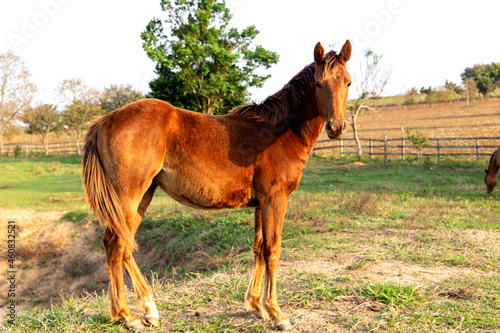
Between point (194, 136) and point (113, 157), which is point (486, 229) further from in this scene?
point (113, 157)

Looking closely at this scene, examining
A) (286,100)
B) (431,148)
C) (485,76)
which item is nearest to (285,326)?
(286,100)

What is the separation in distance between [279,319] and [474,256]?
309 cm

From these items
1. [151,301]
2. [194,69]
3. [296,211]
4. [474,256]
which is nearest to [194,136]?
[151,301]

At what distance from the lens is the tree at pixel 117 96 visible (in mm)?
33406

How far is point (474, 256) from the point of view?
464cm

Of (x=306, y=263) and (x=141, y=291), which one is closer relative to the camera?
(x=141, y=291)

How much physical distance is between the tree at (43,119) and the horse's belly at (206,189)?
35995mm

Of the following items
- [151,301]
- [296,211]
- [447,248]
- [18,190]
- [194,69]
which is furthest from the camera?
[194,69]

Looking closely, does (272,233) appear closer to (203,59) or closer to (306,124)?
(306,124)

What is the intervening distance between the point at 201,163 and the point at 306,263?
2.41 m

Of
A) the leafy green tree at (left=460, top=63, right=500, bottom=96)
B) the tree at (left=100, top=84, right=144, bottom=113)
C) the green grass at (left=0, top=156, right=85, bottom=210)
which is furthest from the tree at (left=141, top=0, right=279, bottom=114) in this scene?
the leafy green tree at (left=460, top=63, right=500, bottom=96)

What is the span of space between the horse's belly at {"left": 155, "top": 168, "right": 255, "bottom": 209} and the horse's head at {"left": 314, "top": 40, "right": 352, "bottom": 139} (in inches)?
35.5

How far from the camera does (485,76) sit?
200ft

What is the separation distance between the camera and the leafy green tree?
59.8 meters
